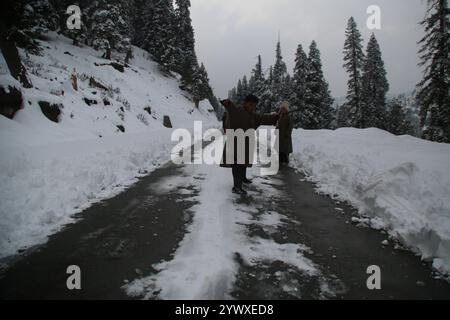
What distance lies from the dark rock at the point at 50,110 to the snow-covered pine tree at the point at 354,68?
31473 millimetres

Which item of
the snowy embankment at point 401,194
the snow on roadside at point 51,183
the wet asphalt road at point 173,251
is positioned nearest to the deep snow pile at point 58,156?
the snow on roadside at point 51,183

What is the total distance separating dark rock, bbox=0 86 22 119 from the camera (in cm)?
962

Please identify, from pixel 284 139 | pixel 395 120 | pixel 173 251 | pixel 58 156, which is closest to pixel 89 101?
pixel 58 156

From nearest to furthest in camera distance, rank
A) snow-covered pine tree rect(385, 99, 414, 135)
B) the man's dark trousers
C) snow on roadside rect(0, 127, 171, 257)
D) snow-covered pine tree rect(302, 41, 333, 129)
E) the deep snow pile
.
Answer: snow on roadside rect(0, 127, 171, 257)
the deep snow pile
the man's dark trousers
snow-covered pine tree rect(302, 41, 333, 129)
snow-covered pine tree rect(385, 99, 414, 135)

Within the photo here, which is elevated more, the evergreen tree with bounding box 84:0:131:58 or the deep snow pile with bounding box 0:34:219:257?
the evergreen tree with bounding box 84:0:131:58

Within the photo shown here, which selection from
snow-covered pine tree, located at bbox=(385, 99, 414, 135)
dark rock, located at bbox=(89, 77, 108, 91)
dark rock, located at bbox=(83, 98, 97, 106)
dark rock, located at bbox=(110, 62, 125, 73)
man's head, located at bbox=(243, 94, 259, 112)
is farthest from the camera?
snow-covered pine tree, located at bbox=(385, 99, 414, 135)

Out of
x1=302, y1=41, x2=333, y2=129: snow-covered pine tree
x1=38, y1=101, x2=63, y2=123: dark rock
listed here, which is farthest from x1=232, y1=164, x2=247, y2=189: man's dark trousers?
x1=302, y1=41, x2=333, y2=129: snow-covered pine tree

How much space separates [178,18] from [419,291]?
187 feet

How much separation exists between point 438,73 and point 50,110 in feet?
78.3

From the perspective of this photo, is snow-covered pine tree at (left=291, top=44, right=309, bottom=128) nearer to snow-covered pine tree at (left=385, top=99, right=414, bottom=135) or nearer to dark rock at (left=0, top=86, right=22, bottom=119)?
snow-covered pine tree at (left=385, top=99, right=414, bottom=135)

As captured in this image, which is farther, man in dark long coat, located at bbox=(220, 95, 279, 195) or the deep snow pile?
man in dark long coat, located at bbox=(220, 95, 279, 195)

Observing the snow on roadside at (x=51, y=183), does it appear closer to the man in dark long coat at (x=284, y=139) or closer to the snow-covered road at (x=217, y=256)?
the snow-covered road at (x=217, y=256)

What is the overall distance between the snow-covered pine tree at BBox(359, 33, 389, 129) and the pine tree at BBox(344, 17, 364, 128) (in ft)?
2.11
